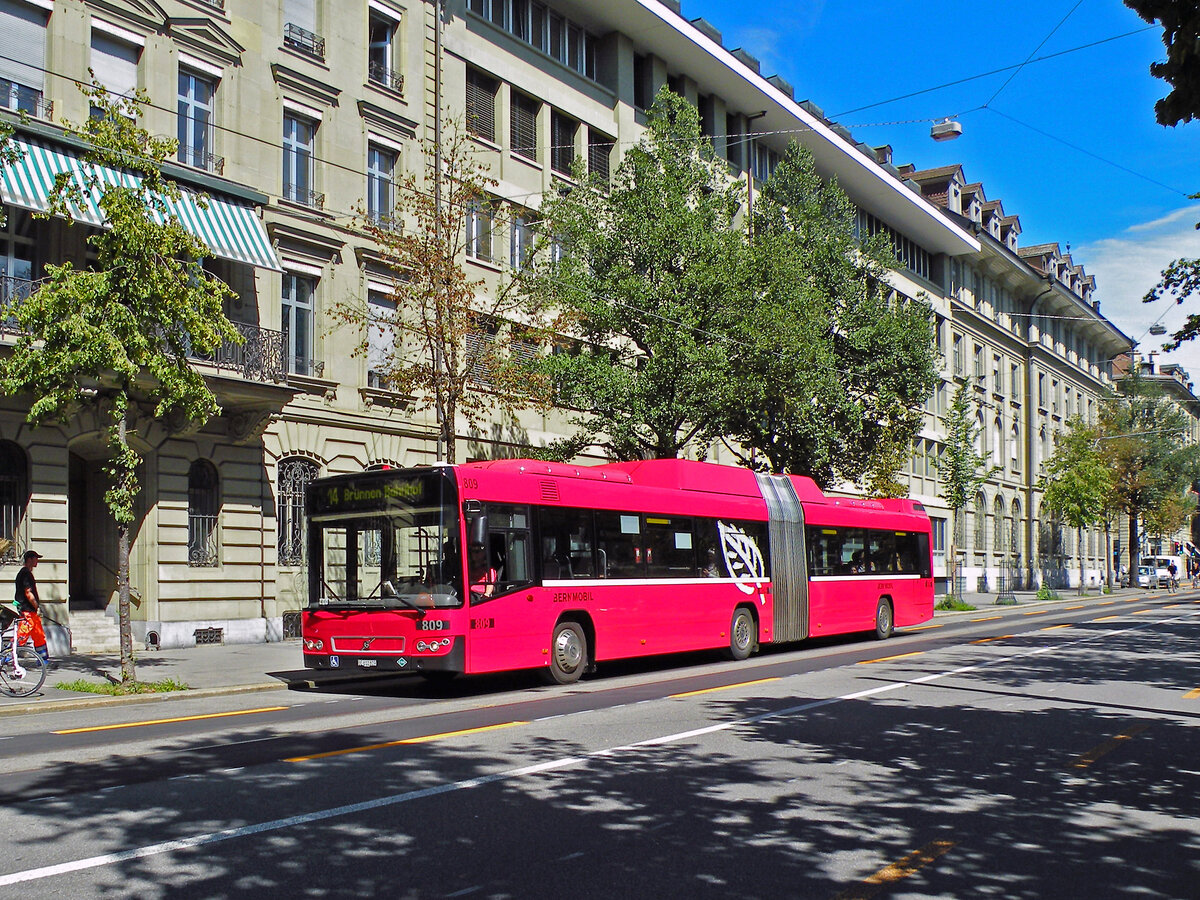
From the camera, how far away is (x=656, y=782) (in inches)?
326

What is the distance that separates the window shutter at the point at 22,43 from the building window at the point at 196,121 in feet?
9.30

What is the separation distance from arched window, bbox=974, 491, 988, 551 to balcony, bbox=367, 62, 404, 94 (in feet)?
140

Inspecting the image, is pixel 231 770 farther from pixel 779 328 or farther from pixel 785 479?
pixel 779 328

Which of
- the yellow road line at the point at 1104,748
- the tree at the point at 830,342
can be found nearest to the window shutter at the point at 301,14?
the tree at the point at 830,342

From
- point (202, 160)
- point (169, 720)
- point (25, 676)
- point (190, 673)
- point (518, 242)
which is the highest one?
point (518, 242)

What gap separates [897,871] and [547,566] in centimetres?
1026

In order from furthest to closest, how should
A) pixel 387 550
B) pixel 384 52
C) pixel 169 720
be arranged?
pixel 384 52
pixel 387 550
pixel 169 720

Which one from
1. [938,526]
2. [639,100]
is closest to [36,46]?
[639,100]

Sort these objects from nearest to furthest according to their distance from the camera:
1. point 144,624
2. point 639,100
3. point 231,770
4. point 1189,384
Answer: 1. point 231,770
2. point 144,624
3. point 639,100
4. point 1189,384

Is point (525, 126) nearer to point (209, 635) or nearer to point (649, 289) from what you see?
point (649, 289)

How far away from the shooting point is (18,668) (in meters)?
14.9

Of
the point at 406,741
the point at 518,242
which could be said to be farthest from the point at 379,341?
the point at 406,741

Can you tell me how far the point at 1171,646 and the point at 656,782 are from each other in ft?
57.6

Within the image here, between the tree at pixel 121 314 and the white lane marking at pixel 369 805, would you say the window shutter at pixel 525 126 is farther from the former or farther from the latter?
the white lane marking at pixel 369 805
